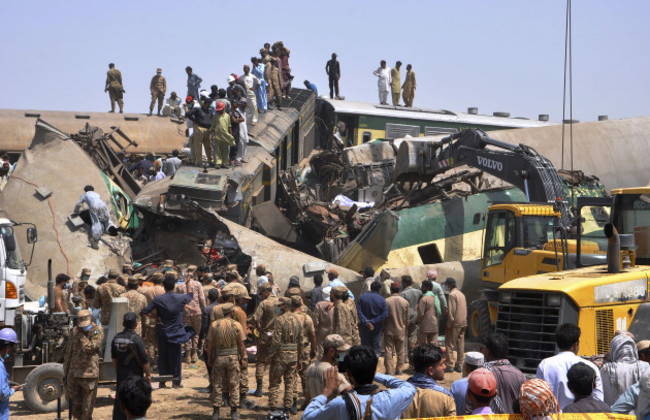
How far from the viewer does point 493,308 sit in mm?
14766

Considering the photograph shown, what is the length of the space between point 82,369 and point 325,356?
296cm

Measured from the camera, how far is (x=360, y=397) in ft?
18.1

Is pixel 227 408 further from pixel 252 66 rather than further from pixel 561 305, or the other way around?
pixel 252 66

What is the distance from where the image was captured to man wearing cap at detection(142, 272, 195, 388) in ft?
40.9

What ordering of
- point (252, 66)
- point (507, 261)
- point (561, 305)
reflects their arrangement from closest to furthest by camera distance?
point (561, 305)
point (507, 261)
point (252, 66)

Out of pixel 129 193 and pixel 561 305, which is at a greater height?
pixel 129 193

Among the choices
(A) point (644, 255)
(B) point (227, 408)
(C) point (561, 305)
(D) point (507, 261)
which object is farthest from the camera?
(D) point (507, 261)

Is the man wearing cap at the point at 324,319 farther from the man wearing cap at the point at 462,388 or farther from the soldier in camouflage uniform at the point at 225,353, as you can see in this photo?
the man wearing cap at the point at 462,388

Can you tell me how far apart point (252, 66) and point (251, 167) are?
15.1ft

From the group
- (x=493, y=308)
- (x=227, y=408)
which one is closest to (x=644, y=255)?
(x=493, y=308)

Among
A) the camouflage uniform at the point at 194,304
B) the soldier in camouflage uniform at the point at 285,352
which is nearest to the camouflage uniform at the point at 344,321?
the soldier in camouflage uniform at the point at 285,352

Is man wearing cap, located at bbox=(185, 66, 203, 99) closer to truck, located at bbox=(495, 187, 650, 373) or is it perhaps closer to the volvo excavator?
the volvo excavator

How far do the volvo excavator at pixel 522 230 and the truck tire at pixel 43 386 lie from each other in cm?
689

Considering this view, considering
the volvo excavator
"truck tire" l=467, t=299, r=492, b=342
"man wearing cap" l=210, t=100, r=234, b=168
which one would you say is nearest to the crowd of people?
"truck tire" l=467, t=299, r=492, b=342
